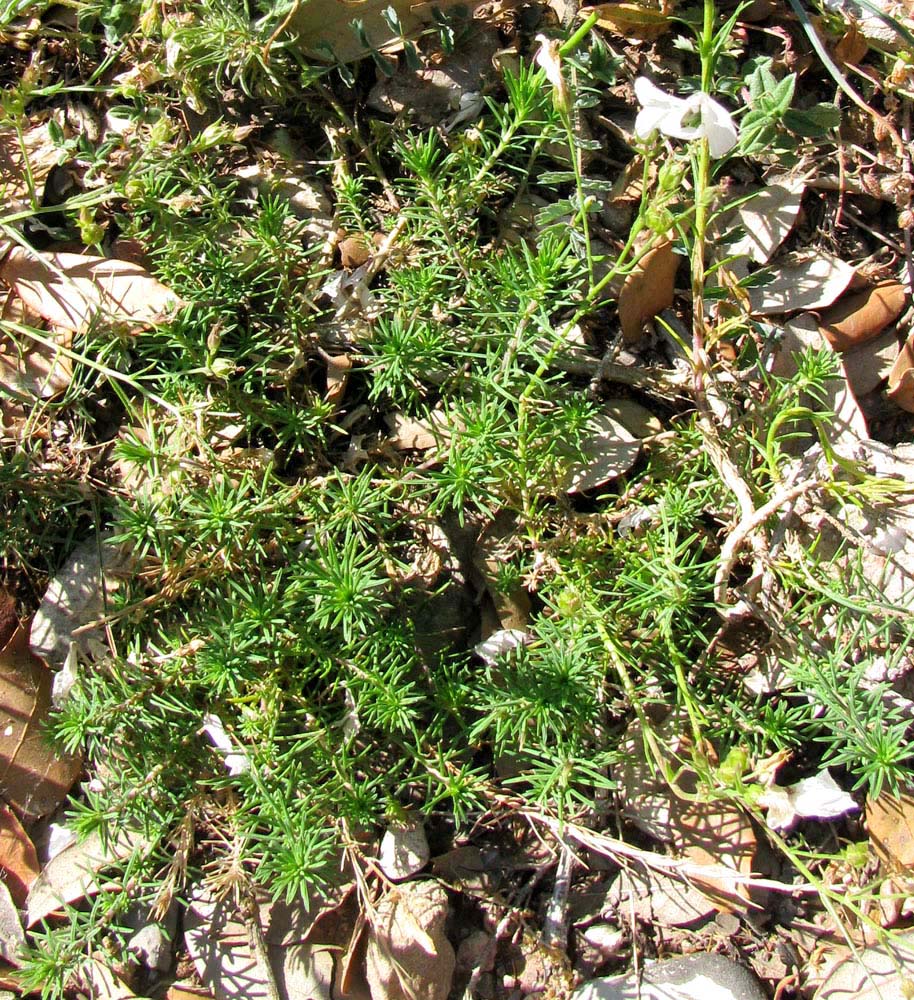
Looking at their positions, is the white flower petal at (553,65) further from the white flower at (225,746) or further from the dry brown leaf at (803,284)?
the white flower at (225,746)

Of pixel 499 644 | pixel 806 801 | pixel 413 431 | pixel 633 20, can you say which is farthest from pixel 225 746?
pixel 633 20

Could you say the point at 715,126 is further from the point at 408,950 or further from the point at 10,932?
the point at 10,932

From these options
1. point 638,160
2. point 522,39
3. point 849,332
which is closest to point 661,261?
point 638,160

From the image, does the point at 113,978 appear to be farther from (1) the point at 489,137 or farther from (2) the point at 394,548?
(1) the point at 489,137

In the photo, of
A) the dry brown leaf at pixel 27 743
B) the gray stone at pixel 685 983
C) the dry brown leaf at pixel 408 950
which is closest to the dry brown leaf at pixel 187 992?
the dry brown leaf at pixel 408 950

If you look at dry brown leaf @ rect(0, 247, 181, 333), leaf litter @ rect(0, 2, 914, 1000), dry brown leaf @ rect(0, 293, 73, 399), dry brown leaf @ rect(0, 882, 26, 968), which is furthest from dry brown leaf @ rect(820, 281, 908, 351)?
dry brown leaf @ rect(0, 882, 26, 968)

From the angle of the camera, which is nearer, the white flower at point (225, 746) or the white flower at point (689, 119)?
the white flower at point (689, 119)

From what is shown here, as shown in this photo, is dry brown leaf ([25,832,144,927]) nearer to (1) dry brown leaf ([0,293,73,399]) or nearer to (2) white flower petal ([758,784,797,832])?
(1) dry brown leaf ([0,293,73,399])
